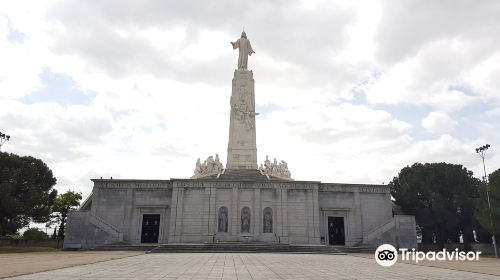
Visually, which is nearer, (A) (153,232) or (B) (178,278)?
(B) (178,278)

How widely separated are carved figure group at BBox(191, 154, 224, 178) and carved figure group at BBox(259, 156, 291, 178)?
5621 mm

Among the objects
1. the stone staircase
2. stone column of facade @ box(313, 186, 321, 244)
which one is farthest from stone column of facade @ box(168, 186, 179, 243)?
stone column of facade @ box(313, 186, 321, 244)

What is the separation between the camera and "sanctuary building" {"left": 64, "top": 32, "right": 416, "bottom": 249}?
39625 millimetres

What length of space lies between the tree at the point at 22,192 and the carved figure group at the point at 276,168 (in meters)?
24.4

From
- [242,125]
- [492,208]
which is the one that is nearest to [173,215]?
[242,125]

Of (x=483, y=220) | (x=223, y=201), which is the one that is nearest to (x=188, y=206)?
(x=223, y=201)

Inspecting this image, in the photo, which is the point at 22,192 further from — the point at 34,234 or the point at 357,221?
the point at 357,221

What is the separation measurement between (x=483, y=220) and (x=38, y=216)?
45.3 meters

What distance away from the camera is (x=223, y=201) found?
4150 centimetres

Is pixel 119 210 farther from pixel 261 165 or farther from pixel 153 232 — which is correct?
pixel 261 165

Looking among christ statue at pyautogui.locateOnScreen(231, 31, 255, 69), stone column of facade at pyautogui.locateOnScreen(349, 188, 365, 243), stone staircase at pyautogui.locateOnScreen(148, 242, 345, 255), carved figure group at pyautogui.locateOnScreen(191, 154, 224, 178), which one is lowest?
stone staircase at pyautogui.locateOnScreen(148, 242, 345, 255)

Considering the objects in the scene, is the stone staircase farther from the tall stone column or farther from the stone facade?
the tall stone column

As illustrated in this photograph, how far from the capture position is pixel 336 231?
42.8 metres

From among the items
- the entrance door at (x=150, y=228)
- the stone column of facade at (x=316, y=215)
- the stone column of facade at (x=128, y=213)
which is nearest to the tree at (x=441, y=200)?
the stone column of facade at (x=316, y=215)
